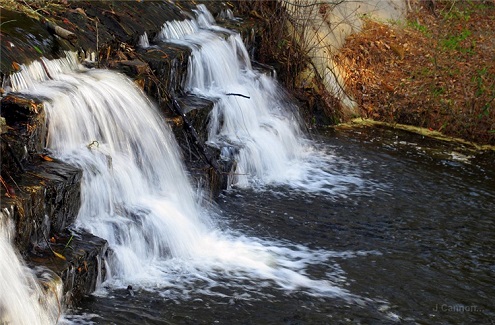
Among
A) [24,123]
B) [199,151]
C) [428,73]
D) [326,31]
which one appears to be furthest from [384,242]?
[326,31]

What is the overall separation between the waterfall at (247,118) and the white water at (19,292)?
4.09m

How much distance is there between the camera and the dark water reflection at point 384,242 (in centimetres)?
606

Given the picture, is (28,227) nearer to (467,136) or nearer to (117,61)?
(117,61)

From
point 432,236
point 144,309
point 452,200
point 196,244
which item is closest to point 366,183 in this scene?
point 452,200

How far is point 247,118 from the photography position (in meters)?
10.5

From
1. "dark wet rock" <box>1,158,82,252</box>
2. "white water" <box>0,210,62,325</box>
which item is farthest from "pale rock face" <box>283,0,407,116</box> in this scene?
"white water" <box>0,210,62,325</box>

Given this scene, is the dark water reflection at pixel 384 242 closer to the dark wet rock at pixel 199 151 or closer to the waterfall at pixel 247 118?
the dark wet rock at pixel 199 151

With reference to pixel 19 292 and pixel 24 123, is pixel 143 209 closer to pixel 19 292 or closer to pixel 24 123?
pixel 24 123

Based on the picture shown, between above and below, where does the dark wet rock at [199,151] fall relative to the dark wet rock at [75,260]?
above

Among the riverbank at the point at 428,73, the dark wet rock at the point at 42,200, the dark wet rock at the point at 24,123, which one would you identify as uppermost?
the riverbank at the point at 428,73

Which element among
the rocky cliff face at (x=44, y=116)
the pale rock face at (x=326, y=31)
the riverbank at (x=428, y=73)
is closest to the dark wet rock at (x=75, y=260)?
the rocky cliff face at (x=44, y=116)

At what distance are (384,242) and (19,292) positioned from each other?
155 inches

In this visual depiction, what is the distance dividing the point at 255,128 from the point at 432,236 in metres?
3.23

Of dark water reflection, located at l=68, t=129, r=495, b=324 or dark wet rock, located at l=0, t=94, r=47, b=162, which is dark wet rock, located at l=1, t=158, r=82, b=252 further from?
dark water reflection, located at l=68, t=129, r=495, b=324
